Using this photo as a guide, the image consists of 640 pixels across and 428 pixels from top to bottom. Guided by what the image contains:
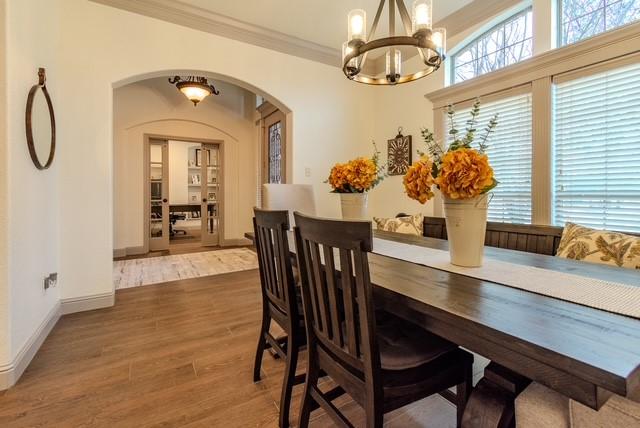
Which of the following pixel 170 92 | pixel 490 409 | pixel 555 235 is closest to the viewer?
pixel 490 409

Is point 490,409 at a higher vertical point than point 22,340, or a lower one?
higher

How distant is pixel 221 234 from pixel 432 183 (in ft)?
18.0

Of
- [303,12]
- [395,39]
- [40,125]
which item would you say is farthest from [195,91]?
[395,39]

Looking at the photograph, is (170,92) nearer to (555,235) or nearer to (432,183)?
(432,183)

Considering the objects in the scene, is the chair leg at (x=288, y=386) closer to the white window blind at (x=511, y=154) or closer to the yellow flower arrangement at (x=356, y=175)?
the yellow flower arrangement at (x=356, y=175)

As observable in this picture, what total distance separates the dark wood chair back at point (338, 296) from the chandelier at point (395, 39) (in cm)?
123

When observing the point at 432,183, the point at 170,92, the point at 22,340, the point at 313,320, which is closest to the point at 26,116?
the point at 22,340

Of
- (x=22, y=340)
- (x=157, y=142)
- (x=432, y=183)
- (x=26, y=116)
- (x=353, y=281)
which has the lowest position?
(x=22, y=340)

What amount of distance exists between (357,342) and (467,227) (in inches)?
26.6

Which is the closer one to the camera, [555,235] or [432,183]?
[432,183]

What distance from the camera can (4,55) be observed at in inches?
65.9

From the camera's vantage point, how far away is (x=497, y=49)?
3076mm

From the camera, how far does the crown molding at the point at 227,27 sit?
117 inches

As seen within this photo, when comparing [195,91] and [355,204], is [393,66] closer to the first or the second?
[355,204]
